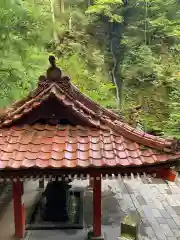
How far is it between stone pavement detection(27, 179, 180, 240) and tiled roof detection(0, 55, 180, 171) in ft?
9.70

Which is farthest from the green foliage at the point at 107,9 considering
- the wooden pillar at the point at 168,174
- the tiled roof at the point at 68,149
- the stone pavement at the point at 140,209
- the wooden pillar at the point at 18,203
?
the wooden pillar at the point at 168,174

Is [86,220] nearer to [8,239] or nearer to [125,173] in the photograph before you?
[8,239]

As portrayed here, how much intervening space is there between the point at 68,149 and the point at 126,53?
2181 cm

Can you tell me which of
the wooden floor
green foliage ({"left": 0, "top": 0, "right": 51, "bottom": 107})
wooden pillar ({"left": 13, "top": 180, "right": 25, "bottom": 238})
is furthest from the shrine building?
green foliage ({"left": 0, "top": 0, "right": 51, "bottom": 107})

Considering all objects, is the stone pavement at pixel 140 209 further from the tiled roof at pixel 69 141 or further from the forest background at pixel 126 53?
the forest background at pixel 126 53

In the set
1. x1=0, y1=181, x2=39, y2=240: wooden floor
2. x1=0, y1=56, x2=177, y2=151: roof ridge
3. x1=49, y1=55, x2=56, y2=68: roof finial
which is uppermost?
x1=49, y1=55, x2=56, y2=68: roof finial

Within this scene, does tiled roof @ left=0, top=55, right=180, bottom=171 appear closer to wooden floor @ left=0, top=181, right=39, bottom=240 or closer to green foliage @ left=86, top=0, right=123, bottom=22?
wooden floor @ left=0, top=181, right=39, bottom=240

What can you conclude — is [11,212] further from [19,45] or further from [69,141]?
[19,45]

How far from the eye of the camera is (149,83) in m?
23.2

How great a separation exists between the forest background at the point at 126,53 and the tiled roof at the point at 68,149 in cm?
520

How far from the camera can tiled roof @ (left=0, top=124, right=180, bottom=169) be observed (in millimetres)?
6113

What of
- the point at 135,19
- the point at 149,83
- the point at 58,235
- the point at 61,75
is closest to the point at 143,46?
the point at 149,83

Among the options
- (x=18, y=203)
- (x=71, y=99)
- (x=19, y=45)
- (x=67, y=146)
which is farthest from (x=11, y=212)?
(x=19, y=45)

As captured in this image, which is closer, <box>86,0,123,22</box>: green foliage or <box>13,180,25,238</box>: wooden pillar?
<box>13,180,25,238</box>: wooden pillar
